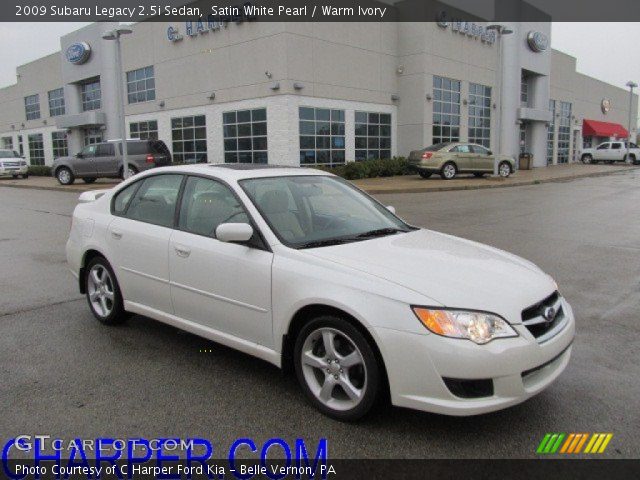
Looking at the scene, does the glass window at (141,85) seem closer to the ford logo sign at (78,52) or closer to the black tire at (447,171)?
the ford logo sign at (78,52)

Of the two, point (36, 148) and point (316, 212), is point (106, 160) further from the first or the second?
point (36, 148)

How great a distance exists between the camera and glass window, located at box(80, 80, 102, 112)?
38.8m

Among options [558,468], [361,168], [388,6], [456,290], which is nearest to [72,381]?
[456,290]

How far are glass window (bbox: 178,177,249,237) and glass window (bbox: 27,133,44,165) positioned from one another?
45953 mm

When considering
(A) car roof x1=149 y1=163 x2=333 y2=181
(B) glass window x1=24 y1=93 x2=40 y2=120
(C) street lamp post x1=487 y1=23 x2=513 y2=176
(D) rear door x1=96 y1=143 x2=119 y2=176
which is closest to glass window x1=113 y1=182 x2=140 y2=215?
(A) car roof x1=149 y1=163 x2=333 y2=181

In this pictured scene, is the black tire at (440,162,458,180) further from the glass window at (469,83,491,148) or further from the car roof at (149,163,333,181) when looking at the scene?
the car roof at (149,163,333,181)

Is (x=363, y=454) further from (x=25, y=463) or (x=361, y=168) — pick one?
(x=361, y=168)

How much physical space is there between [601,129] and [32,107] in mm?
49720

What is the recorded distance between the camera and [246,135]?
27250mm

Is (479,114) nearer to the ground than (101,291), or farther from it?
farther from it

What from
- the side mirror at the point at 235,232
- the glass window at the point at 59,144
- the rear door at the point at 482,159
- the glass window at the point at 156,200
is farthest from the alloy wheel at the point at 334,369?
the glass window at the point at 59,144

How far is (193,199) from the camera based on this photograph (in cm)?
448

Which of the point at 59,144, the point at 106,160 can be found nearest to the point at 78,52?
the point at 59,144

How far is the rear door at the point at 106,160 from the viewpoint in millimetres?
24234
